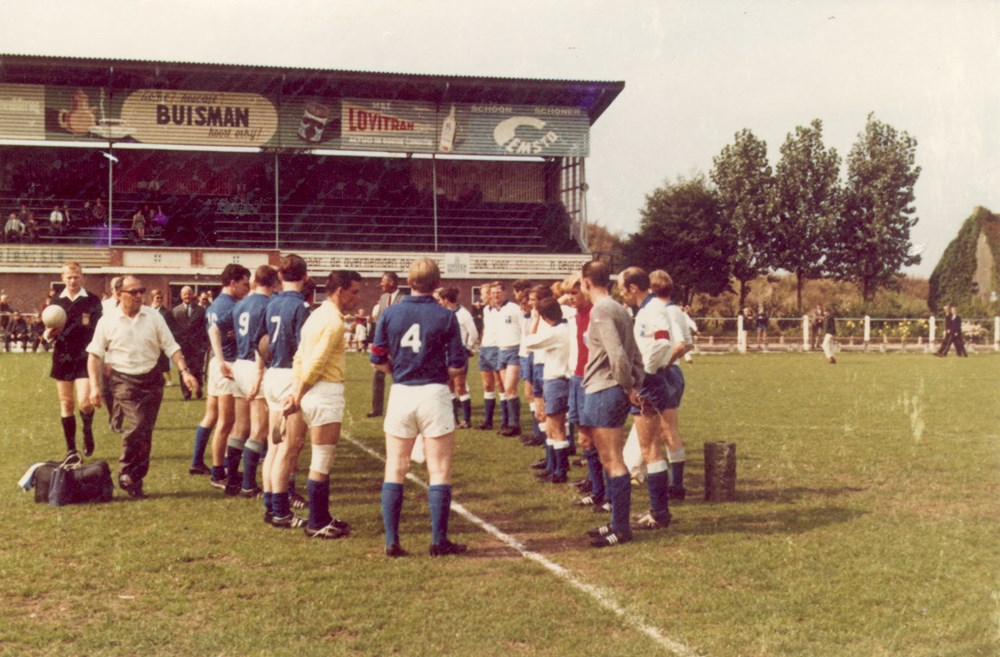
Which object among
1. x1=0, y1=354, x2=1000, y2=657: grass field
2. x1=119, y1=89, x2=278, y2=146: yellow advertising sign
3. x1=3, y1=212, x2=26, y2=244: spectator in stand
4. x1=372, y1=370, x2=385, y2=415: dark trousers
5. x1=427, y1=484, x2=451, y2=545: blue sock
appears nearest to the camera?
x1=0, y1=354, x2=1000, y2=657: grass field

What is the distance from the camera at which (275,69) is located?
42.0 metres

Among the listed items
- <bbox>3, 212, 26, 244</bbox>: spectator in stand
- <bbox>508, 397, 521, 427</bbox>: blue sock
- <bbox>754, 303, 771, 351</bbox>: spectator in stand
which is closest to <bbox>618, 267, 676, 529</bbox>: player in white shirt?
<bbox>508, 397, 521, 427</bbox>: blue sock

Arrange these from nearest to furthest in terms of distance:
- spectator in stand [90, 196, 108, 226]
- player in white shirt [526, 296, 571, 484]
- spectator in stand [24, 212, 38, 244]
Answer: player in white shirt [526, 296, 571, 484], spectator in stand [24, 212, 38, 244], spectator in stand [90, 196, 108, 226]

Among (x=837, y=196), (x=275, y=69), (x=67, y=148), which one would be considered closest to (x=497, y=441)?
(x=275, y=69)

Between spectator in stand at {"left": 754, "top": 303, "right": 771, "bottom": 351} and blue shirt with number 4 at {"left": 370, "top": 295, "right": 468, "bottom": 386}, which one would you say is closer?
blue shirt with number 4 at {"left": 370, "top": 295, "right": 468, "bottom": 386}

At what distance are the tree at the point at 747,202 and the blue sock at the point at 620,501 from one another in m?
51.4

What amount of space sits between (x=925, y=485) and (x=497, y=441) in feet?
17.9

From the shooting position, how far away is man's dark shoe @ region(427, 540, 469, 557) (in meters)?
6.96

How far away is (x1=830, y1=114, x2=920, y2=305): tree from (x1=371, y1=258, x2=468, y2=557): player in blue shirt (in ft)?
173

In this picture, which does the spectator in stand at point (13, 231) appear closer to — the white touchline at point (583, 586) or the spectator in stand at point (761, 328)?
the spectator in stand at point (761, 328)

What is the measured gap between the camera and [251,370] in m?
8.99

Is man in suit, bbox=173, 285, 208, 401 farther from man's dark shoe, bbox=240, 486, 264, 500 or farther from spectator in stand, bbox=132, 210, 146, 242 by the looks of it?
spectator in stand, bbox=132, 210, 146, 242

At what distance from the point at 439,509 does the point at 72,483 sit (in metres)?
3.87

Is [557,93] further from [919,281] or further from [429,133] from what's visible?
[919,281]
